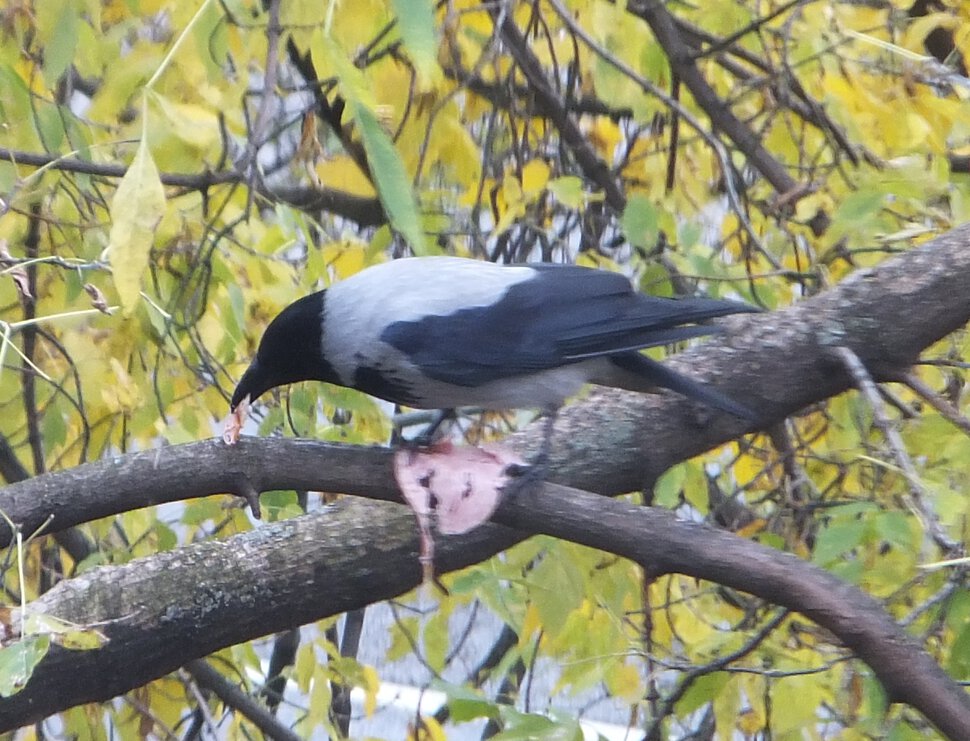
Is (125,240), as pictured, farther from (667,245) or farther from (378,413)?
(667,245)

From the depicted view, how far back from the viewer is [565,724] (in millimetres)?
1667

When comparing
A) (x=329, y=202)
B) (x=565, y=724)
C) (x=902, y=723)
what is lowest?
(x=902, y=723)

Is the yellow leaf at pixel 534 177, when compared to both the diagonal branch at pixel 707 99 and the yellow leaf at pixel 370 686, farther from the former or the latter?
the yellow leaf at pixel 370 686

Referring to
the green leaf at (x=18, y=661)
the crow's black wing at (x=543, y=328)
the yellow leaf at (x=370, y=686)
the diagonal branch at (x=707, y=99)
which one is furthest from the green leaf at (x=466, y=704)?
the diagonal branch at (x=707, y=99)

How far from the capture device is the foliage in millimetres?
1785

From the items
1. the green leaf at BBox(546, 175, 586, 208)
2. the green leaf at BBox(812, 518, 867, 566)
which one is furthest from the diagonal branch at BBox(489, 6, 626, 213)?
the green leaf at BBox(812, 518, 867, 566)

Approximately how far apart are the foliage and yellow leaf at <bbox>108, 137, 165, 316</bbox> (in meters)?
0.35

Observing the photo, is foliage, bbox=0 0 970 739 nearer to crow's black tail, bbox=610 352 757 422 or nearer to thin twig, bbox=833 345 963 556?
thin twig, bbox=833 345 963 556

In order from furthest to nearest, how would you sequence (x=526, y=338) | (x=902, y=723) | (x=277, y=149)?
(x=277, y=149) → (x=526, y=338) → (x=902, y=723)

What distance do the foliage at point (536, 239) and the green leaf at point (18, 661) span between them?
1.64 ft

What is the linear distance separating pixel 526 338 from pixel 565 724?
0.82m

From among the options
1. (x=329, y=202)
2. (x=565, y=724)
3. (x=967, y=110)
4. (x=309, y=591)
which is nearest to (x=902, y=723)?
(x=565, y=724)

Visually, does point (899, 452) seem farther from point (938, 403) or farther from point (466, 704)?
point (466, 704)

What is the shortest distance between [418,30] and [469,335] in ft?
4.35
